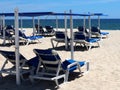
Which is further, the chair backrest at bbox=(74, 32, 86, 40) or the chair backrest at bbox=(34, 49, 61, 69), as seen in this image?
the chair backrest at bbox=(74, 32, 86, 40)

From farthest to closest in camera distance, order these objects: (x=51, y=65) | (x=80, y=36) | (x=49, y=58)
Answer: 1. (x=80, y=36)
2. (x=51, y=65)
3. (x=49, y=58)

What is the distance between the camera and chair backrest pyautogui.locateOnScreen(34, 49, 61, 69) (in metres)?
Answer: 6.78

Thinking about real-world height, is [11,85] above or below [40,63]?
below

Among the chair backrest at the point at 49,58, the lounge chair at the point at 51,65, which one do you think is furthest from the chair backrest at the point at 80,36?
the chair backrest at the point at 49,58

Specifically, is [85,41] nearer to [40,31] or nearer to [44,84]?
[44,84]

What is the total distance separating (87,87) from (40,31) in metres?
14.9

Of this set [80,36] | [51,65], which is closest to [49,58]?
[51,65]

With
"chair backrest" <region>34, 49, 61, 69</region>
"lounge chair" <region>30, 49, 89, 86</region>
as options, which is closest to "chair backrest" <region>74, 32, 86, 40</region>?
"lounge chair" <region>30, 49, 89, 86</region>

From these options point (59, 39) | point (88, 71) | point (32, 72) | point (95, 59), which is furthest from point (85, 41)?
point (32, 72)

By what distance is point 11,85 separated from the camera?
7105 mm

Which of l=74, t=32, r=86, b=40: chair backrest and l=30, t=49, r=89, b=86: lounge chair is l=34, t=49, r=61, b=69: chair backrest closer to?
l=30, t=49, r=89, b=86: lounge chair

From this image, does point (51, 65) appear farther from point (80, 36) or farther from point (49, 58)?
point (80, 36)

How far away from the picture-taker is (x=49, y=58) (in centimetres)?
695

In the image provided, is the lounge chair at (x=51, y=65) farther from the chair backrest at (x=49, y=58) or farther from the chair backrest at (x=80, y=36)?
the chair backrest at (x=80, y=36)
